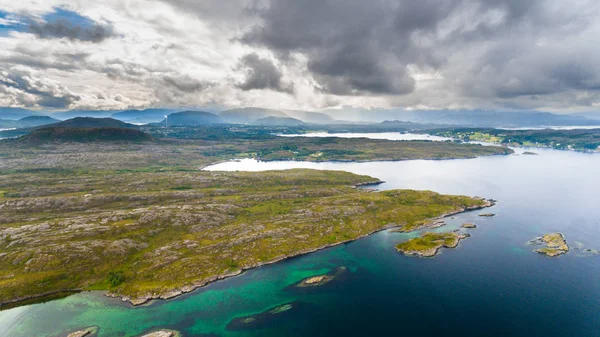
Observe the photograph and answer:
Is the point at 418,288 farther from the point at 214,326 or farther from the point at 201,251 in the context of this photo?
the point at 201,251

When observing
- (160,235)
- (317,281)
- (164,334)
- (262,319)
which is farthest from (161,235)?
(317,281)

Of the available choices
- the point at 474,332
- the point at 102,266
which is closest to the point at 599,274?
the point at 474,332

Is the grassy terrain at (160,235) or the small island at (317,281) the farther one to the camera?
the grassy terrain at (160,235)

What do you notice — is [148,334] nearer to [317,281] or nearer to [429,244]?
[317,281]

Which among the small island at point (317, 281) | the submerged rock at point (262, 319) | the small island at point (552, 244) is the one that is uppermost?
the small island at point (552, 244)

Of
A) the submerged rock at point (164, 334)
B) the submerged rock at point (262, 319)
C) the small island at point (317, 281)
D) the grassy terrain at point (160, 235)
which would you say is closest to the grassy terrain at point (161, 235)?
the grassy terrain at point (160, 235)

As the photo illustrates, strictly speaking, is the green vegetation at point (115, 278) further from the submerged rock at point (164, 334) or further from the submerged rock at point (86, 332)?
the submerged rock at point (164, 334)

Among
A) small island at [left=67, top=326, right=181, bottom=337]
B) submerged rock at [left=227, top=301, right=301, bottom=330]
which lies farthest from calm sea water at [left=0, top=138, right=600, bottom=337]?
small island at [left=67, top=326, right=181, bottom=337]
